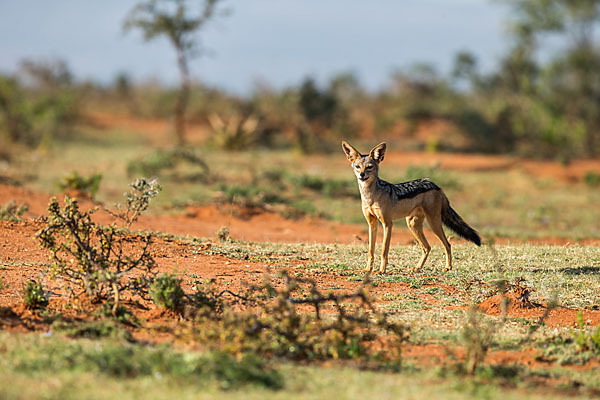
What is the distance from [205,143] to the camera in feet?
98.0

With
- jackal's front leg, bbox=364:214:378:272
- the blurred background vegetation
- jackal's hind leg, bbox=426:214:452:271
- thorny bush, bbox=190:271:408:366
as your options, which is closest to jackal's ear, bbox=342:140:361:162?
jackal's front leg, bbox=364:214:378:272

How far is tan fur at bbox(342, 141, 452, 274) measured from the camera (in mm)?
9492

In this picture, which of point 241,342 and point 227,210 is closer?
point 241,342

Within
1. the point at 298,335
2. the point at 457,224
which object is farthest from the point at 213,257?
the point at 298,335

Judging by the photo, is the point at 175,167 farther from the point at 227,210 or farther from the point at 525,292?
the point at 525,292

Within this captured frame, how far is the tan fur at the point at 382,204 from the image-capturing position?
9492 millimetres

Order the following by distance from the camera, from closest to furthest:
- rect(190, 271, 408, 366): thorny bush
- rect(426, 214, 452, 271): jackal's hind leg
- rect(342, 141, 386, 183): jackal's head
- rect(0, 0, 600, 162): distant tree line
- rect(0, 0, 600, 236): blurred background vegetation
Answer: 1. rect(190, 271, 408, 366): thorny bush
2. rect(342, 141, 386, 183): jackal's head
3. rect(426, 214, 452, 271): jackal's hind leg
4. rect(0, 0, 600, 236): blurred background vegetation
5. rect(0, 0, 600, 162): distant tree line

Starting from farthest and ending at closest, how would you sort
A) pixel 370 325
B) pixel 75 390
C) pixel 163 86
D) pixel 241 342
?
pixel 163 86, pixel 370 325, pixel 241 342, pixel 75 390

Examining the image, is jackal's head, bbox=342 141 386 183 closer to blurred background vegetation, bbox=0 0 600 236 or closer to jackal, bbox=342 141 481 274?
jackal, bbox=342 141 481 274

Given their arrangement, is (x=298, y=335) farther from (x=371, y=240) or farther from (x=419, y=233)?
(x=419, y=233)

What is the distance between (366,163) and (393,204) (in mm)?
716

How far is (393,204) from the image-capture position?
31.5ft

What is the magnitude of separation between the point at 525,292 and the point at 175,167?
15.1 metres

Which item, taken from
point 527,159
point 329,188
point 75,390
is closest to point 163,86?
point 527,159
